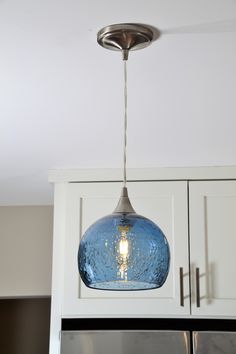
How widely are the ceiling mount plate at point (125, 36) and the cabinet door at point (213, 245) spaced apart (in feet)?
3.93

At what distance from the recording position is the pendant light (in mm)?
1506

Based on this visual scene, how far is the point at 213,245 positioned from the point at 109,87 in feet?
3.46

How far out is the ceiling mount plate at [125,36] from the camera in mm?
1470

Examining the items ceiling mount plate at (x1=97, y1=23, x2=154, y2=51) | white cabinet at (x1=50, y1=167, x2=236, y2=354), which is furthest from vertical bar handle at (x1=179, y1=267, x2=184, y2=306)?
ceiling mount plate at (x1=97, y1=23, x2=154, y2=51)

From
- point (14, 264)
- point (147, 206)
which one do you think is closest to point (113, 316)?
point (147, 206)

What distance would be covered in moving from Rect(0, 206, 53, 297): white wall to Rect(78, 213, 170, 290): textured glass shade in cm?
182

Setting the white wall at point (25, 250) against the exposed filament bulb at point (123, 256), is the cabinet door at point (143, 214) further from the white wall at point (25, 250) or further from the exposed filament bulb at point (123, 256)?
the exposed filament bulb at point (123, 256)

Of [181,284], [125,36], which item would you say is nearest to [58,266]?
[181,284]

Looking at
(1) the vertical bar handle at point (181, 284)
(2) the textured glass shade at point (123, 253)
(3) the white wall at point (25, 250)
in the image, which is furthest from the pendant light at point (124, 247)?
(3) the white wall at point (25, 250)

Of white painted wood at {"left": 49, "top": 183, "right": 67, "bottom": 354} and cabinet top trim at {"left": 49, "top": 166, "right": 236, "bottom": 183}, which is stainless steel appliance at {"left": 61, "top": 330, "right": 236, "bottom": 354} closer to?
white painted wood at {"left": 49, "top": 183, "right": 67, "bottom": 354}

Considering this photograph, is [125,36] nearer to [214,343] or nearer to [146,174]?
[146,174]

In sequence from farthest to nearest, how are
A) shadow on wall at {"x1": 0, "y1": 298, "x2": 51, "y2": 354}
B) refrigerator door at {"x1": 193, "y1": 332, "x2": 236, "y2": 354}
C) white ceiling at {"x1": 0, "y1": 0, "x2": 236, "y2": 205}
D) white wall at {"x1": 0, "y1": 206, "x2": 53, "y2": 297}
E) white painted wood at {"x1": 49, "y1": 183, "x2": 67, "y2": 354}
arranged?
1. shadow on wall at {"x1": 0, "y1": 298, "x2": 51, "y2": 354}
2. white wall at {"x1": 0, "y1": 206, "x2": 53, "y2": 297}
3. white painted wood at {"x1": 49, "y1": 183, "x2": 67, "y2": 354}
4. refrigerator door at {"x1": 193, "y1": 332, "x2": 236, "y2": 354}
5. white ceiling at {"x1": 0, "y1": 0, "x2": 236, "y2": 205}

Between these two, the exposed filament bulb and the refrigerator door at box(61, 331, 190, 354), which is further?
the refrigerator door at box(61, 331, 190, 354)

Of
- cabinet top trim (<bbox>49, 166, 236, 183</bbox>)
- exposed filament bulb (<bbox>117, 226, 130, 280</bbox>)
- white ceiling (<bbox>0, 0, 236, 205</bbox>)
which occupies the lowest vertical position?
exposed filament bulb (<bbox>117, 226, 130, 280</bbox>)
